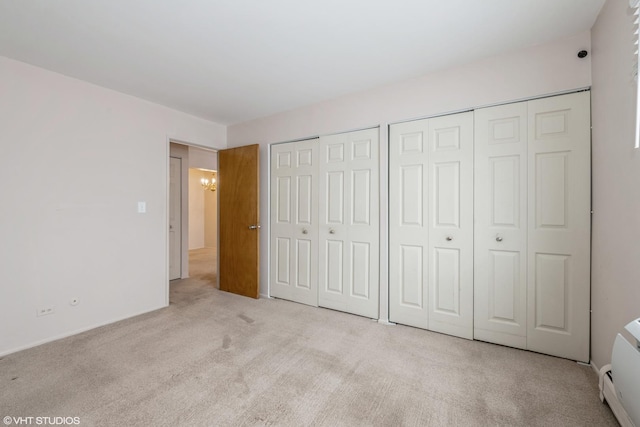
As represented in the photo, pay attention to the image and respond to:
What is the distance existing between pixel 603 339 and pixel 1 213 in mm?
4663

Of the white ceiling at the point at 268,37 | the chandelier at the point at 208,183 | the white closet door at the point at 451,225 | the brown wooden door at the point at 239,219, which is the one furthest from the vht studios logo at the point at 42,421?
the chandelier at the point at 208,183

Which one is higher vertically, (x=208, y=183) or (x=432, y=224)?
(x=208, y=183)

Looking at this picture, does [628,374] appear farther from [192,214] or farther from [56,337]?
[192,214]

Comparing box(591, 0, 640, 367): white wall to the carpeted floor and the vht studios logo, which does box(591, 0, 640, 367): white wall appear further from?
the vht studios logo

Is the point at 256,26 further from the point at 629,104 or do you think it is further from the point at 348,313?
the point at 348,313

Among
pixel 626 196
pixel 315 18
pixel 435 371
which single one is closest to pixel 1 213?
pixel 315 18

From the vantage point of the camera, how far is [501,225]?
2297 millimetres

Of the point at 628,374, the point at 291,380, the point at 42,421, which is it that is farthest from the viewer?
the point at 291,380

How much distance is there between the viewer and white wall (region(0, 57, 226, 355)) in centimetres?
229

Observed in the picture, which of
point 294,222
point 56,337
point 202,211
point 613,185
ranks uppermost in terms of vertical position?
point 613,185

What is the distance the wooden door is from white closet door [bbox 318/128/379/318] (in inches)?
116

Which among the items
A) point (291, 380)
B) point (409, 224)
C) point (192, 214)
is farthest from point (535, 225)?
point (192, 214)

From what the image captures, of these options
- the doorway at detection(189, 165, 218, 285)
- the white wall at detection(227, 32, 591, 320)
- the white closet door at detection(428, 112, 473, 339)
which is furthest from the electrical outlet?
the doorway at detection(189, 165, 218, 285)

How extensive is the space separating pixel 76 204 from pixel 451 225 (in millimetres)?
3656
